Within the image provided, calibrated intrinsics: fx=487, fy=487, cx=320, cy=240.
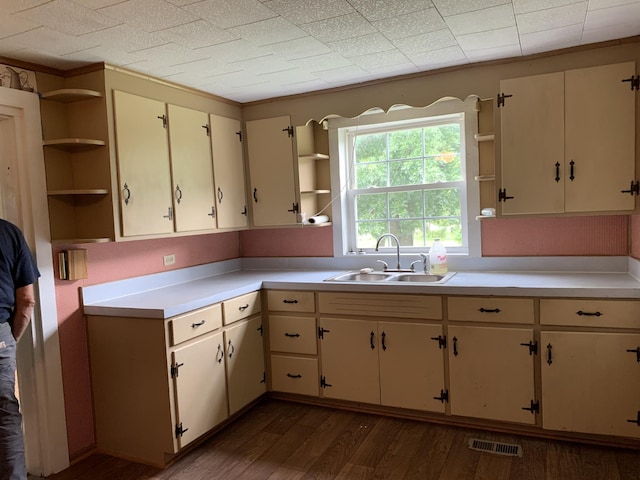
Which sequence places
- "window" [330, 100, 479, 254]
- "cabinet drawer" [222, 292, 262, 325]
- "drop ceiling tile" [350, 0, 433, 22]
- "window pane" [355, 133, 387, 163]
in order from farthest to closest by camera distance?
"window pane" [355, 133, 387, 163], "window" [330, 100, 479, 254], "cabinet drawer" [222, 292, 262, 325], "drop ceiling tile" [350, 0, 433, 22]

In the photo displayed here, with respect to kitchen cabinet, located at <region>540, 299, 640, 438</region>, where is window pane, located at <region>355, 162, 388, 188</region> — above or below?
above

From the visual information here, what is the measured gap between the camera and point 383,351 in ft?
10.0

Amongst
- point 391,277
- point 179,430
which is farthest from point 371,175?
point 179,430

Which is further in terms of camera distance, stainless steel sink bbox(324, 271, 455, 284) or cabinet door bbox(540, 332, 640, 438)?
stainless steel sink bbox(324, 271, 455, 284)

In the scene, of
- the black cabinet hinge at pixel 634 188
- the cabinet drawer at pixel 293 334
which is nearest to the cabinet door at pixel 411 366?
the cabinet drawer at pixel 293 334

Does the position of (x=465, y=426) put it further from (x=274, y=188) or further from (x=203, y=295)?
(x=274, y=188)

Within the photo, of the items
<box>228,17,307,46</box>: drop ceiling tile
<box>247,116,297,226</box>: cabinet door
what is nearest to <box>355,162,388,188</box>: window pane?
<box>247,116,297,226</box>: cabinet door

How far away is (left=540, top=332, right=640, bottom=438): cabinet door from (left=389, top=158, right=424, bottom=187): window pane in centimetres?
147

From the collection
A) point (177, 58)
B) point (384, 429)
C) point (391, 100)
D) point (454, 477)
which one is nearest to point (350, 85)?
point (391, 100)

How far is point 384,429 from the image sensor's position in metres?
2.98

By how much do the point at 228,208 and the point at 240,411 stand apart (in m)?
1.44

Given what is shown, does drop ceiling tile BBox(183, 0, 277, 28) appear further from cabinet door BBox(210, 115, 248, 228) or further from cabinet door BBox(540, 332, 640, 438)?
cabinet door BBox(540, 332, 640, 438)

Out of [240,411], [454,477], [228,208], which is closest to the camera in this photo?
[454,477]

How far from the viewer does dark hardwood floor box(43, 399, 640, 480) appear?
2.46m
